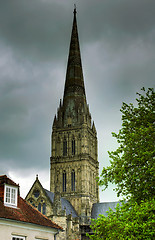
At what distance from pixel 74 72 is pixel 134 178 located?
52463 millimetres

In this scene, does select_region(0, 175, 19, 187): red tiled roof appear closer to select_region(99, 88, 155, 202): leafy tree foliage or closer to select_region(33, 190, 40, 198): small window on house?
select_region(99, 88, 155, 202): leafy tree foliage

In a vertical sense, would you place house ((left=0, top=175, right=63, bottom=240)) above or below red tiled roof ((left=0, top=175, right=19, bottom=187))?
below

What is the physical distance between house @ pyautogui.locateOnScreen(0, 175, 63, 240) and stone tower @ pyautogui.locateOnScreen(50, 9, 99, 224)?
35.6 meters

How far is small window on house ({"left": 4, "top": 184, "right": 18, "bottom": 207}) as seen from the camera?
1738 cm

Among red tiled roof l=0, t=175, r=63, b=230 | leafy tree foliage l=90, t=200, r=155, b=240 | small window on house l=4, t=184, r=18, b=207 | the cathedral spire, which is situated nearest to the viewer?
leafy tree foliage l=90, t=200, r=155, b=240

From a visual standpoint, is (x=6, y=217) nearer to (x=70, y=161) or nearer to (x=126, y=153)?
(x=126, y=153)

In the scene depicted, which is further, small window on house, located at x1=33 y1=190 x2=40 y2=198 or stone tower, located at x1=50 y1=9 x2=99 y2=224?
stone tower, located at x1=50 y1=9 x2=99 y2=224

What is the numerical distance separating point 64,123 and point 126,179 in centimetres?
4532

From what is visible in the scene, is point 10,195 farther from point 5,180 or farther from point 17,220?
point 17,220

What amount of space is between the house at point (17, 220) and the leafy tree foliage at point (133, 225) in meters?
3.17

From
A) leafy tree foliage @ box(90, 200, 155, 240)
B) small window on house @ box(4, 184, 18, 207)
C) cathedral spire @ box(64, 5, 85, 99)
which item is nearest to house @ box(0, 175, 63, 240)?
small window on house @ box(4, 184, 18, 207)

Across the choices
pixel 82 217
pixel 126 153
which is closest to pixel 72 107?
pixel 82 217

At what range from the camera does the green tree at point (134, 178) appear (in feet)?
49.0

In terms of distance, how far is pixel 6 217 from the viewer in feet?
52.0
